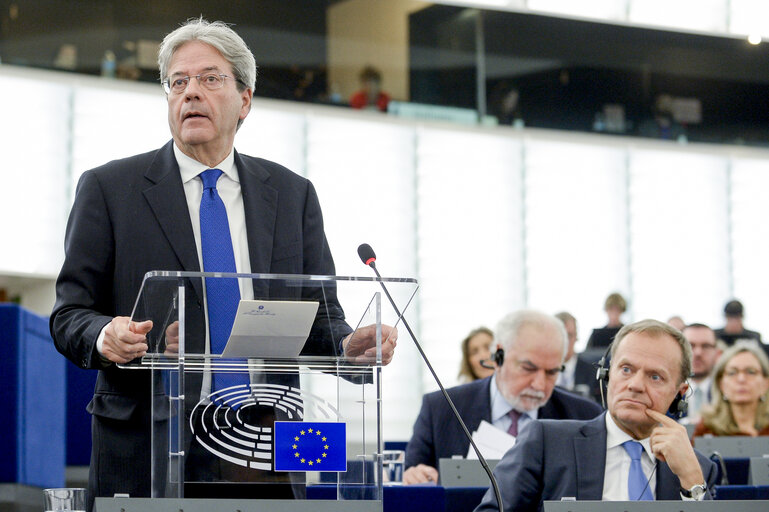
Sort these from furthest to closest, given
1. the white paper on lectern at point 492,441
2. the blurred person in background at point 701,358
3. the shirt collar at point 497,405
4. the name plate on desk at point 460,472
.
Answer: the blurred person in background at point 701,358, the shirt collar at point 497,405, the white paper on lectern at point 492,441, the name plate on desk at point 460,472

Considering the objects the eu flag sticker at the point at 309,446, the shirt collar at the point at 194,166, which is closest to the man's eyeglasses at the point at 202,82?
the shirt collar at the point at 194,166

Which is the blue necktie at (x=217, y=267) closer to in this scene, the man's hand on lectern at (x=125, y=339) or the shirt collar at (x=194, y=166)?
the shirt collar at (x=194, y=166)

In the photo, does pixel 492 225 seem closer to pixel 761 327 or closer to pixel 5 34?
pixel 761 327

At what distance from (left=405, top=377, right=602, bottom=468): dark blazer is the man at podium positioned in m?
2.38

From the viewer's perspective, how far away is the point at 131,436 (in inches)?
86.5

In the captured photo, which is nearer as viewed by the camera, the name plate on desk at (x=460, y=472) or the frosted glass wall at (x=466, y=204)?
the name plate on desk at (x=460, y=472)

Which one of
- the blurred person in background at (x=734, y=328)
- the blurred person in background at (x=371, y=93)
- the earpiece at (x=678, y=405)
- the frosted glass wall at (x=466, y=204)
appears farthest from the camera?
the blurred person in background at (x=371, y=93)

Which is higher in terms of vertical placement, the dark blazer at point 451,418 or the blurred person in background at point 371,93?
the blurred person in background at point 371,93

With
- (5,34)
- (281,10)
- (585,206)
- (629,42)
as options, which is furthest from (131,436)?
(629,42)

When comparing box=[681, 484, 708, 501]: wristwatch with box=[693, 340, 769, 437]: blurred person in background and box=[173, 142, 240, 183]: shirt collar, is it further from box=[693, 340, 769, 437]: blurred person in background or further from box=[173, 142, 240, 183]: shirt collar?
box=[693, 340, 769, 437]: blurred person in background

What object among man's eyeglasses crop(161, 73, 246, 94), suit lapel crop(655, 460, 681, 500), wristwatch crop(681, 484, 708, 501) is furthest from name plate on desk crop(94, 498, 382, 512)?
suit lapel crop(655, 460, 681, 500)

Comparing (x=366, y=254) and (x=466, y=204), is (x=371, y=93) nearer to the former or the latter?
(x=466, y=204)

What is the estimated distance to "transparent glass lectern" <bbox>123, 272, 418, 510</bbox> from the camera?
2.02 metres

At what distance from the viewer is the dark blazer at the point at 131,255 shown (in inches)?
86.4
